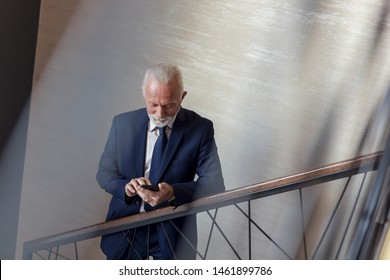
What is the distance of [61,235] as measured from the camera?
1537mm

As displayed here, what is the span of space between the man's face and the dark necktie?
0.03m

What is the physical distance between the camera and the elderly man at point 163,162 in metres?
1.42

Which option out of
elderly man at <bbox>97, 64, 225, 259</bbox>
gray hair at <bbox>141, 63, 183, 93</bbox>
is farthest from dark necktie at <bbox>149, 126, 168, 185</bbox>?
gray hair at <bbox>141, 63, 183, 93</bbox>

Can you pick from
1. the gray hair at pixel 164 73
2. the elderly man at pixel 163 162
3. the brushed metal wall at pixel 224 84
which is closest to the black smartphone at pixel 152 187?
the elderly man at pixel 163 162

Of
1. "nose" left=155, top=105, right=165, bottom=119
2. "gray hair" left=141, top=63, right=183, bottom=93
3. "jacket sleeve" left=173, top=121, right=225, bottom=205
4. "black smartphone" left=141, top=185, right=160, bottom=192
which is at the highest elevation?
"gray hair" left=141, top=63, right=183, bottom=93

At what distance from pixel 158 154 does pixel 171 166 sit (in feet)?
0.13

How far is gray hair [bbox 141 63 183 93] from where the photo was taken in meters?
1.42

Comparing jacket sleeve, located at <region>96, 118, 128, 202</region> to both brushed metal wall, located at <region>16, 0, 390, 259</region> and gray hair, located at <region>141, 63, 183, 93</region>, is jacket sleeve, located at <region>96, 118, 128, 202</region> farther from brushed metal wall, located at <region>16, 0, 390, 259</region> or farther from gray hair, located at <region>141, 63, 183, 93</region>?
gray hair, located at <region>141, 63, 183, 93</region>

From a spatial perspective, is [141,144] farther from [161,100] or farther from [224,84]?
[224,84]

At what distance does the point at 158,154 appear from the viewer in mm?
1429

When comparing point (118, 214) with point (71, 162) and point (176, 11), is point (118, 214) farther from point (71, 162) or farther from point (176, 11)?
point (176, 11)

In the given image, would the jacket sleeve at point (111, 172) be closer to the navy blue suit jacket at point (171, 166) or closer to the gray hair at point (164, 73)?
the navy blue suit jacket at point (171, 166)

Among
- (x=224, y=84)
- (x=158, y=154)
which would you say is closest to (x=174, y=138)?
(x=158, y=154)
